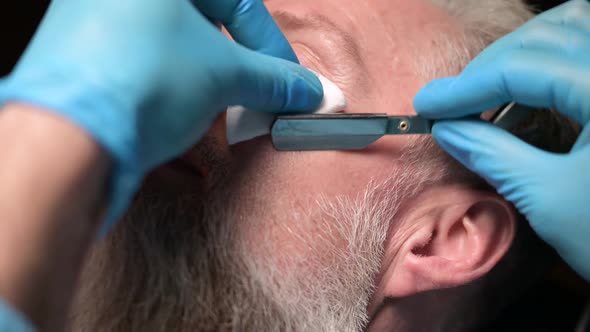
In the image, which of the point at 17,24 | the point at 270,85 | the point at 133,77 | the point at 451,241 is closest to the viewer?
the point at 133,77

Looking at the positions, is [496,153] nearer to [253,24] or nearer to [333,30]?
[333,30]

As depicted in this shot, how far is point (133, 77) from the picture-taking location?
1.92 feet

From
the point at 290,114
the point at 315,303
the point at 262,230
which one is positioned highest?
the point at 290,114

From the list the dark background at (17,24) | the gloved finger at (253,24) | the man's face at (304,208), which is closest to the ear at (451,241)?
the man's face at (304,208)

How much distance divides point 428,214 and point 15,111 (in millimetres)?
719

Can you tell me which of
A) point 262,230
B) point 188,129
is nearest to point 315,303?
point 262,230

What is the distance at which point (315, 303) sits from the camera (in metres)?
0.91

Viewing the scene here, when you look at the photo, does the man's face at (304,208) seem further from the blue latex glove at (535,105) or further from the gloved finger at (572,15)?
the gloved finger at (572,15)

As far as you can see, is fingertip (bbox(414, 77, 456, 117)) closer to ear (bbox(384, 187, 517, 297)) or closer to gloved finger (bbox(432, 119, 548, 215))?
gloved finger (bbox(432, 119, 548, 215))

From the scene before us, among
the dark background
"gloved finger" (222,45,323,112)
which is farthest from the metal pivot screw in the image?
the dark background

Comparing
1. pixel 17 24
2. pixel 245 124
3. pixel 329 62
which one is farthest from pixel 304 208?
pixel 17 24

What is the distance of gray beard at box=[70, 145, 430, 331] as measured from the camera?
0.85m

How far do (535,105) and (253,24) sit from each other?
0.48 meters

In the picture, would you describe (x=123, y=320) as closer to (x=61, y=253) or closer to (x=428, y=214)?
(x=61, y=253)
